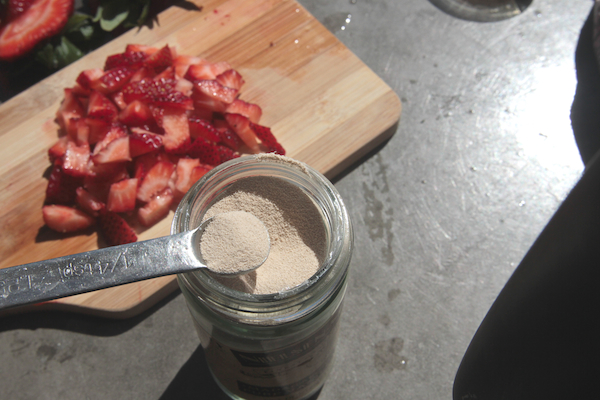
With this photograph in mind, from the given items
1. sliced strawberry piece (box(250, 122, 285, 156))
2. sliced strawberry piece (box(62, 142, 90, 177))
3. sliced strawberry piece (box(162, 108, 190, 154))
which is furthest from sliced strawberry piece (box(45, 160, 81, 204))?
sliced strawberry piece (box(250, 122, 285, 156))

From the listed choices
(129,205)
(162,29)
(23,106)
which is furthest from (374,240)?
(23,106)

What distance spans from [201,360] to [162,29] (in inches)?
38.0

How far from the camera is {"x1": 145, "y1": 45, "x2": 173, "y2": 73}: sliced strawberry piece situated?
1.28m

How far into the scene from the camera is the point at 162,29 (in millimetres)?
1411

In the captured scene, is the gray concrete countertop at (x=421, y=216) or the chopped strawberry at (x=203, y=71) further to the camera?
the chopped strawberry at (x=203, y=71)

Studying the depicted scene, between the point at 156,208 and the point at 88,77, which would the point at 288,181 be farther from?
the point at 88,77

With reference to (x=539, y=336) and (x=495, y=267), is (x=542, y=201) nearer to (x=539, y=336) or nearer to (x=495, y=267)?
(x=495, y=267)

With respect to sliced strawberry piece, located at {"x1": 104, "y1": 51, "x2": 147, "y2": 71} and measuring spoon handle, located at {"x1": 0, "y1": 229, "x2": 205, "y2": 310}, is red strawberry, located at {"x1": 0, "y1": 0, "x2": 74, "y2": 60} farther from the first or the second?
measuring spoon handle, located at {"x1": 0, "y1": 229, "x2": 205, "y2": 310}

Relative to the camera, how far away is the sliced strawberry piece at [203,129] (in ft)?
4.01

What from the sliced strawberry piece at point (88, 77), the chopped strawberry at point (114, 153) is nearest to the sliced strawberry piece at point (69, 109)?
the sliced strawberry piece at point (88, 77)

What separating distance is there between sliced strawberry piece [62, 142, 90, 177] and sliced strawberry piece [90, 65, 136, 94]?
18 cm

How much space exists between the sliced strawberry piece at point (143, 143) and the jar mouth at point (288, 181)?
0.53 m

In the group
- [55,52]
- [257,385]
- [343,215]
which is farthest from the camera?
[55,52]

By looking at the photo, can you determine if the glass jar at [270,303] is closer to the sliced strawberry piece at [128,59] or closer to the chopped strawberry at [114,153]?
the chopped strawberry at [114,153]
